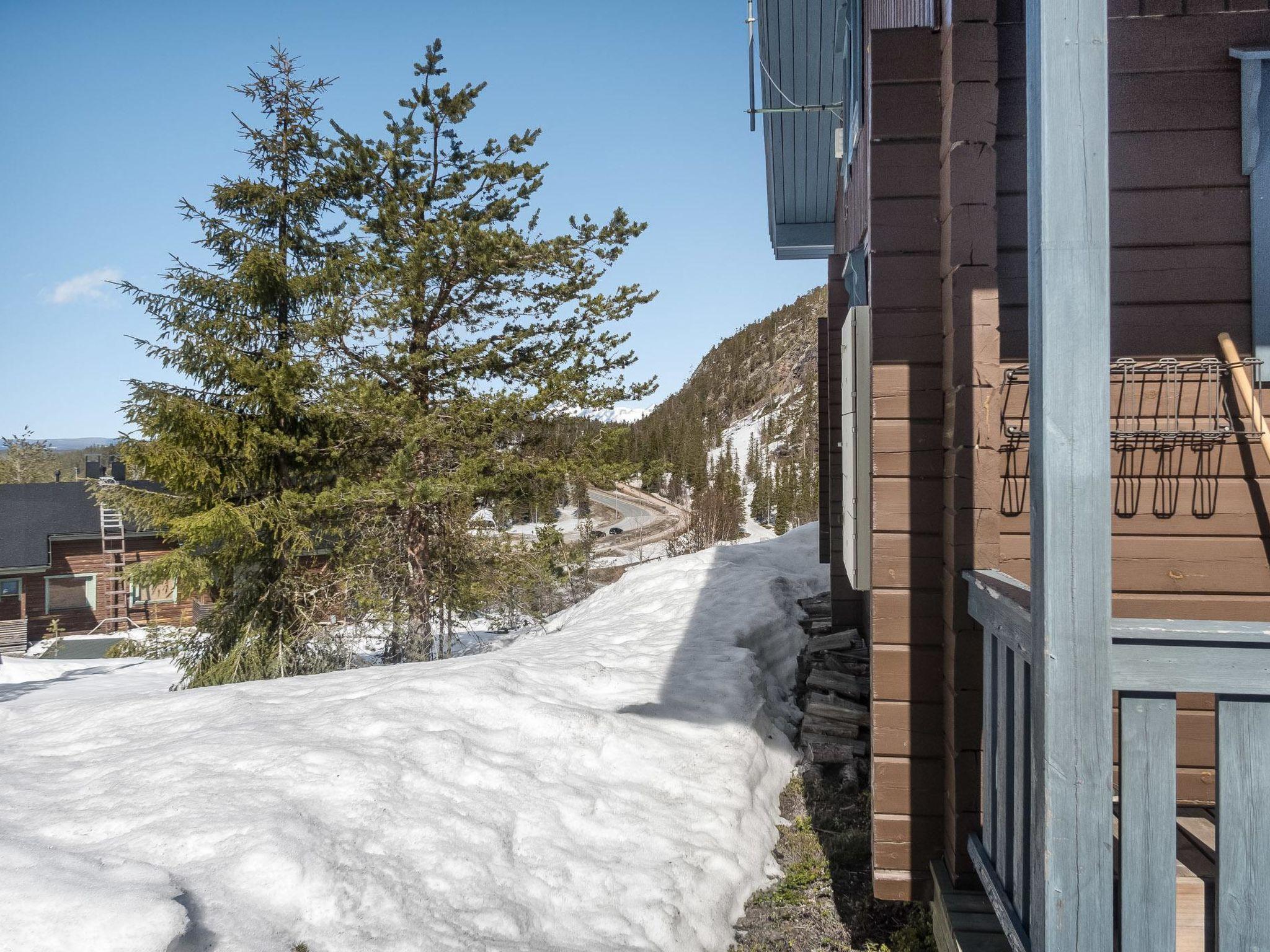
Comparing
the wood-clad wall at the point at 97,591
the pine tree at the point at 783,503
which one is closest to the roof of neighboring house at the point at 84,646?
the wood-clad wall at the point at 97,591

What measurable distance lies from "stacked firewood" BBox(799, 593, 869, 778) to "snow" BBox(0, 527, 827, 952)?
180mm

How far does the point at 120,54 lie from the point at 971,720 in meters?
21.7

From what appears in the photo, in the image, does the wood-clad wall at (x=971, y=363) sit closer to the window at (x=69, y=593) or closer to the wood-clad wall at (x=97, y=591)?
the wood-clad wall at (x=97, y=591)

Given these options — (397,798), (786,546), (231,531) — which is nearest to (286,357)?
(231,531)

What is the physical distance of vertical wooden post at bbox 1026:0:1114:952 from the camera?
1386 millimetres

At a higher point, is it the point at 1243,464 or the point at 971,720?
the point at 1243,464

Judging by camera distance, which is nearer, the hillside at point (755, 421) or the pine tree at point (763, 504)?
the pine tree at point (763, 504)

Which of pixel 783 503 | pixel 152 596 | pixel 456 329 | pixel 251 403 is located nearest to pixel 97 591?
pixel 152 596

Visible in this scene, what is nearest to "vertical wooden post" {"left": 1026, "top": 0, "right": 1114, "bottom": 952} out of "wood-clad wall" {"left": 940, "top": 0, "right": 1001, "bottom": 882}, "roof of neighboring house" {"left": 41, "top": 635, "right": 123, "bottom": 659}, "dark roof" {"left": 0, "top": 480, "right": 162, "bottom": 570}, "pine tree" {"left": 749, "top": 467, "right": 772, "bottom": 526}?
"wood-clad wall" {"left": 940, "top": 0, "right": 1001, "bottom": 882}

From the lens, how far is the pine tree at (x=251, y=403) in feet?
30.4

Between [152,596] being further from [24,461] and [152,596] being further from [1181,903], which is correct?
[1181,903]

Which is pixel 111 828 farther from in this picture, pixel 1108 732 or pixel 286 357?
pixel 286 357

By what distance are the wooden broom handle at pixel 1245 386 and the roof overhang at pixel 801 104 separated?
12.3 ft

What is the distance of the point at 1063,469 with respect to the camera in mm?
1391
